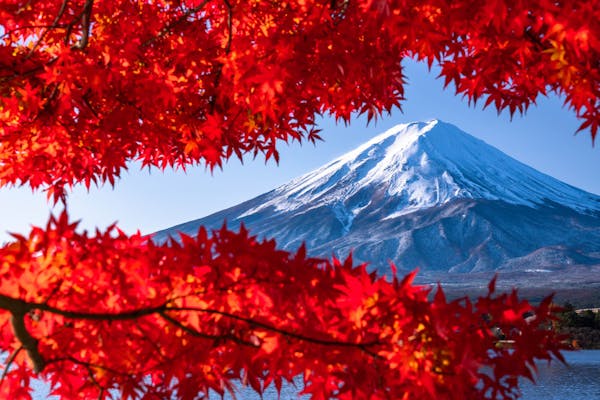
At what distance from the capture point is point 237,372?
282cm

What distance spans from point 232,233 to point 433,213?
16498 cm

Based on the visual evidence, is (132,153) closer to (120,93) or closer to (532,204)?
(120,93)

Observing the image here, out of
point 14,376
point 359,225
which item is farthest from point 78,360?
point 359,225

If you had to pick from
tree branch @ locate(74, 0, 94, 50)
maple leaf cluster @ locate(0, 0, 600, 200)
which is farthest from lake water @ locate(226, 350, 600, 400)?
tree branch @ locate(74, 0, 94, 50)

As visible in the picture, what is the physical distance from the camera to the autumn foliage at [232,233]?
2682mm

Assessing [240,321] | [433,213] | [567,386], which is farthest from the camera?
[433,213]

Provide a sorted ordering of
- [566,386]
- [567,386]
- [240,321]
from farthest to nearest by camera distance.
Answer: [566,386] < [567,386] < [240,321]

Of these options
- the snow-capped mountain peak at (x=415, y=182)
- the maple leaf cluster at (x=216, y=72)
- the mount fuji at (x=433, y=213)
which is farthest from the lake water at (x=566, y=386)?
the snow-capped mountain peak at (x=415, y=182)

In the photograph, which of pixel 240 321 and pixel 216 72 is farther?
pixel 216 72

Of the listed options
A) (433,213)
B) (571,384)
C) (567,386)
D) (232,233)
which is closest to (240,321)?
(232,233)

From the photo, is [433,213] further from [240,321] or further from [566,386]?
[240,321]

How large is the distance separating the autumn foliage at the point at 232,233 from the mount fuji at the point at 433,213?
14298 cm

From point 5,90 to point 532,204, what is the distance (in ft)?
573

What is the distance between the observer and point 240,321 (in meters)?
2.74
